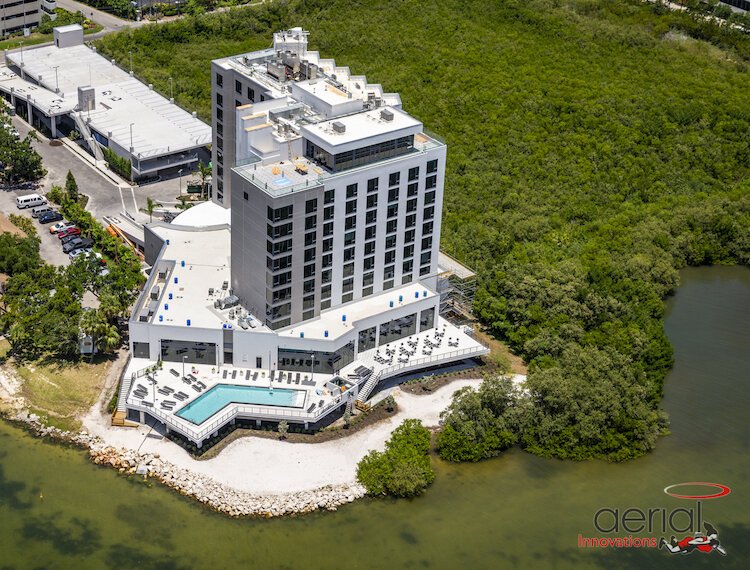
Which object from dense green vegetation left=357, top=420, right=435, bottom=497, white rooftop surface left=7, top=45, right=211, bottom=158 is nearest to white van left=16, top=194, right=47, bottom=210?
white rooftop surface left=7, top=45, right=211, bottom=158

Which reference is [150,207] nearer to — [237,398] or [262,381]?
[262,381]

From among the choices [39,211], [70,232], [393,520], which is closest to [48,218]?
[39,211]

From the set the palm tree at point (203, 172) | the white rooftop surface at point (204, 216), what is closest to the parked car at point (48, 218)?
the white rooftop surface at point (204, 216)

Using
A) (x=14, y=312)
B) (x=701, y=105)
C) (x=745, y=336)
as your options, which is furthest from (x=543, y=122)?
(x=14, y=312)

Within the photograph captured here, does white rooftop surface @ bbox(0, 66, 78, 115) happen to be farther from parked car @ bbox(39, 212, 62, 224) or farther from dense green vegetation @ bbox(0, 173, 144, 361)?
dense green vegetation @ bbox(0, 173, 144, 361)

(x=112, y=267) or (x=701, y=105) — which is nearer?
(x=112, y=267)

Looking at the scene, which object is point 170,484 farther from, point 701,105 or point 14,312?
point 701,105

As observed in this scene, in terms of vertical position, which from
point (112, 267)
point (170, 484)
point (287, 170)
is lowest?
point (170, 484)
